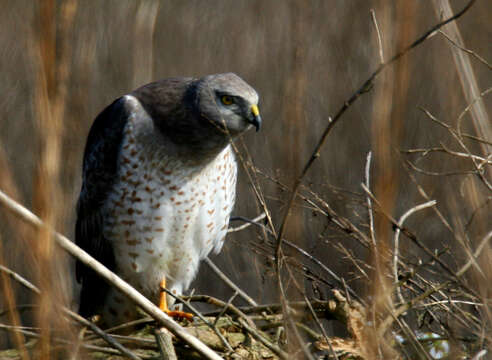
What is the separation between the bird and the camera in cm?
362

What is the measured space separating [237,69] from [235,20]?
538 mm

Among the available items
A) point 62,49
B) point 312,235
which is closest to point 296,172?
point 62,49

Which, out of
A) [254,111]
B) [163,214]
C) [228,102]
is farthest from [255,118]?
[163,214]

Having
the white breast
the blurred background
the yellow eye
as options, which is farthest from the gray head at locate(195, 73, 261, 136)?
the blurred background

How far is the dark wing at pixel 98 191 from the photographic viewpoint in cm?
374

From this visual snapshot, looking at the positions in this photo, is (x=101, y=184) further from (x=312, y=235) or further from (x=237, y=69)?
(x=237, y=69)

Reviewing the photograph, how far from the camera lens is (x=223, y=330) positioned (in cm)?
298

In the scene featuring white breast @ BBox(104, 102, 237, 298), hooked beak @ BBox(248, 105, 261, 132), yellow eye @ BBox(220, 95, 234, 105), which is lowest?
white breast @ BBox(104, 102, 237, 298)

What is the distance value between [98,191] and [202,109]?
2.40 ft

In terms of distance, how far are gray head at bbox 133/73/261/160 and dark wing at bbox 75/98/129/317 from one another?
194 mm

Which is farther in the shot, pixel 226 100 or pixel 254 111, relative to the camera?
pixel 226 100

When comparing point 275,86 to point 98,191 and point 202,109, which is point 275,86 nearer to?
point 202,109

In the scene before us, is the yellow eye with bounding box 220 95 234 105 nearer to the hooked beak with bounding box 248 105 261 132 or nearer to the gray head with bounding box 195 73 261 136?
the gray head with bounding box 195 73 261 136

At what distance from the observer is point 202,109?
11.9 ft
